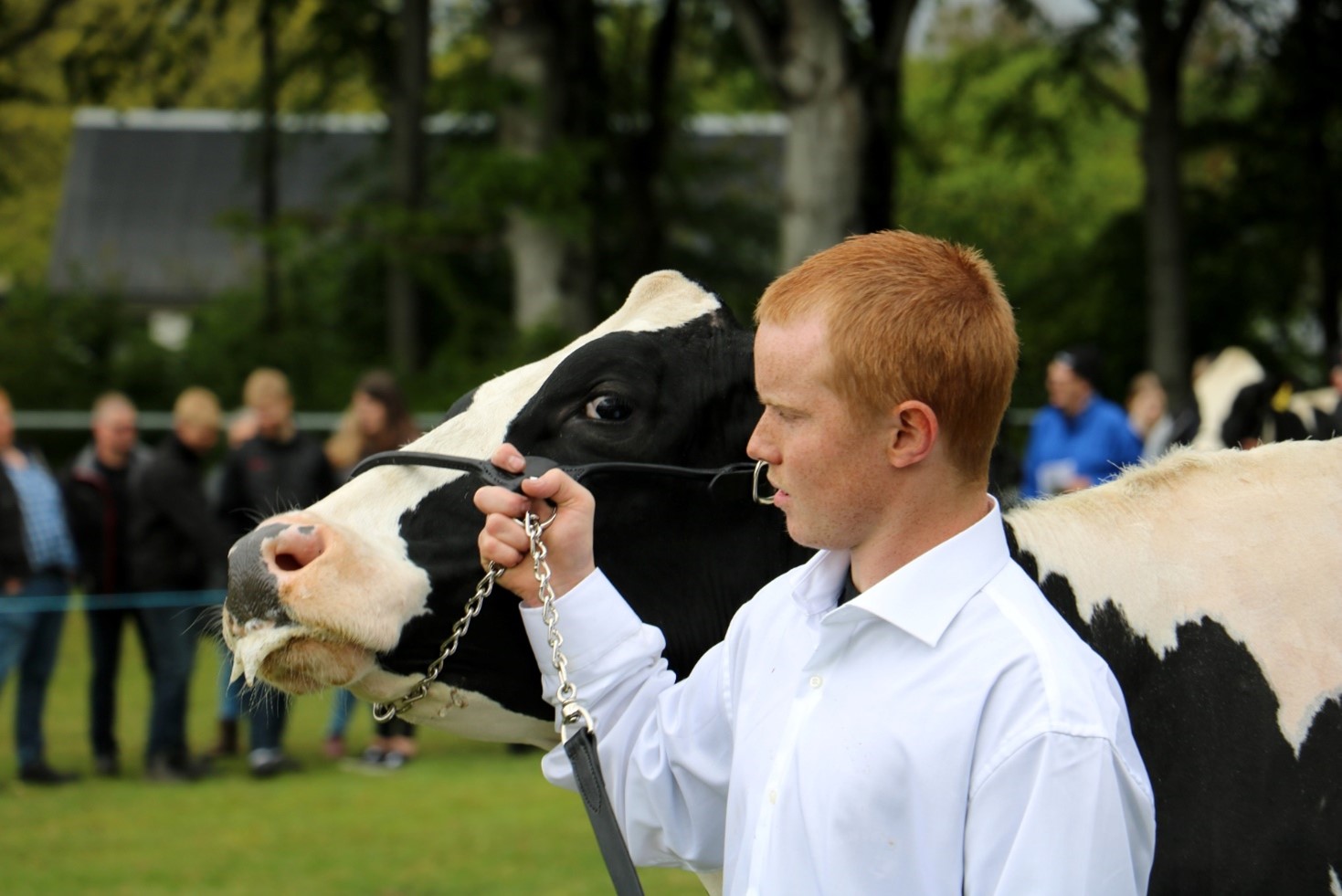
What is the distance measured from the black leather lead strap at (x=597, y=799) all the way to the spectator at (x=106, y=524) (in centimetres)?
745

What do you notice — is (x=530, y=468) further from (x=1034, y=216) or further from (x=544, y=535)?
(x=1034, y=216)

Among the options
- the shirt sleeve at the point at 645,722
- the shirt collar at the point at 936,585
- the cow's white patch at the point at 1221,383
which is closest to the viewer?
the shirt collar at the point at 936,585

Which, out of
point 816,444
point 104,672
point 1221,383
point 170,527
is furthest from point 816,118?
point 816,444

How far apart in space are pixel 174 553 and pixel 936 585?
7815 mm

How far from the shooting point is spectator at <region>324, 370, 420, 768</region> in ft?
27.5

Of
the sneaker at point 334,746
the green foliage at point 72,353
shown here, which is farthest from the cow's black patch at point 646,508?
the green foliage at point 72,353

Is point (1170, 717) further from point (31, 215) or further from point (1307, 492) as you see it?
point (31, 215)

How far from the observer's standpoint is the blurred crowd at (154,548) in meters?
8.41

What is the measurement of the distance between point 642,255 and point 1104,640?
15.8 meters

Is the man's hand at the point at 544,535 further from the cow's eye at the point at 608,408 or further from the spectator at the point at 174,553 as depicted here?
the spectator at the point at 174,553

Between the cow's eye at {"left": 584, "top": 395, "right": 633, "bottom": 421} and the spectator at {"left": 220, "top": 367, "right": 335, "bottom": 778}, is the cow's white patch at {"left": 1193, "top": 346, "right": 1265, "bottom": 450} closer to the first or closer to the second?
the spectator at {"left": 220, "top": 367, "right": 335, "bottom": 778}

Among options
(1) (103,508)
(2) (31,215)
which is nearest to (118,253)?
(2) (31,215)

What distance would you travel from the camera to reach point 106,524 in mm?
9016

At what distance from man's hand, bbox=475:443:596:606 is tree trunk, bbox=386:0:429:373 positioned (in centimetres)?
1499
